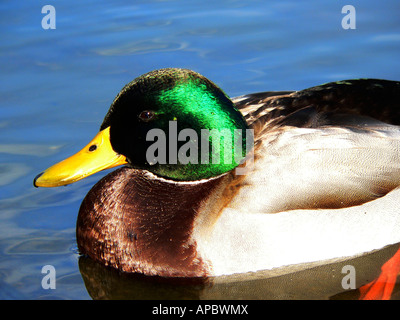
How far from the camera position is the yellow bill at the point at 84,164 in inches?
188

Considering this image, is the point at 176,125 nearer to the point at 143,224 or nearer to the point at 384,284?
the point at 143,224

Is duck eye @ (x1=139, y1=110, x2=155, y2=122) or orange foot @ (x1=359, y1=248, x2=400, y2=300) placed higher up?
duck eye @ (x1=139, y1=110, x2=155, y2=122)

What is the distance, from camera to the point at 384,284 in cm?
493

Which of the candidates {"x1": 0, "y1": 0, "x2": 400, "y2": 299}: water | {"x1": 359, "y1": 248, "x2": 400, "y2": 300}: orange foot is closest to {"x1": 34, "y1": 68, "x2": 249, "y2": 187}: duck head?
{"x1": 0, "y1": 0, "x2": 400, "y2": 299}: water

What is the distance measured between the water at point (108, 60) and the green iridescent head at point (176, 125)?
3.34 ft

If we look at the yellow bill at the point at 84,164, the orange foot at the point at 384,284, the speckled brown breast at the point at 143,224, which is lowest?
the orange foot at the point at 384,284

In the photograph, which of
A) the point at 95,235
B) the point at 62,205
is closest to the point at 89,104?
the point at 62,205

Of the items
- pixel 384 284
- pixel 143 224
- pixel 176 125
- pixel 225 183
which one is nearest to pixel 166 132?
pixel 176 125

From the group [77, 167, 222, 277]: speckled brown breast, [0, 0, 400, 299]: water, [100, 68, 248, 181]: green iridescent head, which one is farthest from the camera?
[0, 0, 400, 299]: water

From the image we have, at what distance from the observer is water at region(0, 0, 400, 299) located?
233 inches

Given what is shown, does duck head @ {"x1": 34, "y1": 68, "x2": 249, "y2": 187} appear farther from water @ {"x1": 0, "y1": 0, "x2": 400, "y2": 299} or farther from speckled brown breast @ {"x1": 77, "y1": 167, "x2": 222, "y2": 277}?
water @ {"x1": 0, "y1": 0, "x2": 400, "y2": 299}

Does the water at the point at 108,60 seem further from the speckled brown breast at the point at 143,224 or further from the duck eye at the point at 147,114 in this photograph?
the duck eye at the point at 147,114

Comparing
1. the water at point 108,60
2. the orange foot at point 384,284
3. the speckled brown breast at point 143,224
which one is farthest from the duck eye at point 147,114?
the orange foot at point 384,284

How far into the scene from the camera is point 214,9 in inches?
344
